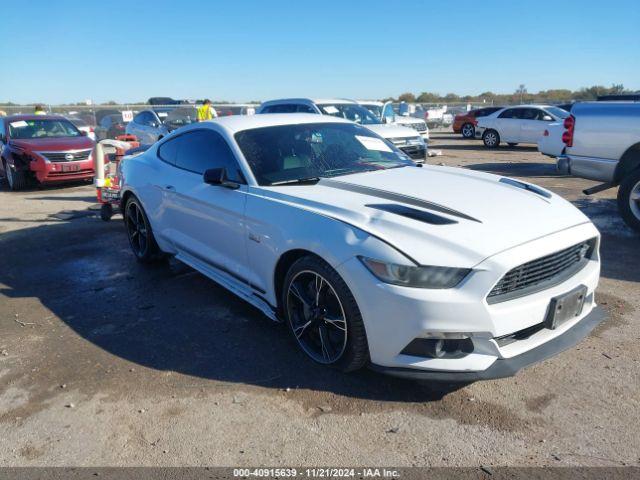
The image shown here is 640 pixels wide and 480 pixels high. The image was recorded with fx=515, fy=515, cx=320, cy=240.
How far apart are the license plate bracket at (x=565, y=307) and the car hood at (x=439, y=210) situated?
0.38 m

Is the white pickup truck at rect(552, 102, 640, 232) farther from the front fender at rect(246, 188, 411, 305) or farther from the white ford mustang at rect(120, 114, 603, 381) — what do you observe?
the front fender at rect(246, 188, 411, 305)

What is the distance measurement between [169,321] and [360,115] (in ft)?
31.1

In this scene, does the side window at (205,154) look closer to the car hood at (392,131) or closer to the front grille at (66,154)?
the car hood at (392,131)

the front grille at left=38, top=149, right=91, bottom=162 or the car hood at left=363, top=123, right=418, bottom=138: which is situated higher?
the car hood at left=363, top=123, right=418, bottom=138

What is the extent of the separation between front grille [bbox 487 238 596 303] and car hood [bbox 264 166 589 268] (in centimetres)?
15

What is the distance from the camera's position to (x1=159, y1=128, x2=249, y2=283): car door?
157 inches

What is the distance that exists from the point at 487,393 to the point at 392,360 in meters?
0.70

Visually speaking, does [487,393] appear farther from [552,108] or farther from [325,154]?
[552,108]

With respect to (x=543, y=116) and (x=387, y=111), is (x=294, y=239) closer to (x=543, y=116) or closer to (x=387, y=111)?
(x=387, y=111)

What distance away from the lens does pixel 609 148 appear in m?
6.68

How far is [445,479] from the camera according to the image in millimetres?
2445

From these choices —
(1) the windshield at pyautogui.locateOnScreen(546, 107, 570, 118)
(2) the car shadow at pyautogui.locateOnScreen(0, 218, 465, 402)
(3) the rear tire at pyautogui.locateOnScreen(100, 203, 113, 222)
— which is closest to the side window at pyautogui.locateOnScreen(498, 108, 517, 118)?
(1) the windshield at pyautogui.locateOnScreen(546, 107, 570, 118)

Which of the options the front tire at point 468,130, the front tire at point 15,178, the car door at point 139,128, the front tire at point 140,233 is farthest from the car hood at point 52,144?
the front tire at point 468,130

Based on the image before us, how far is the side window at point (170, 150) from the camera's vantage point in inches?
202
